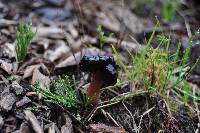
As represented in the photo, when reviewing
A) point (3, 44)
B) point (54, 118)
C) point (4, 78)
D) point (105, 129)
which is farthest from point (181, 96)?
point (3, 44)

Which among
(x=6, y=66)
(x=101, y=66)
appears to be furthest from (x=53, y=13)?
(x=101, y=66)

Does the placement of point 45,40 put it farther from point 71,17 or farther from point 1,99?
point 1,99

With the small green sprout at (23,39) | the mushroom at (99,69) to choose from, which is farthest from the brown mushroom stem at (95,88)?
the small green sprout at (23,39)

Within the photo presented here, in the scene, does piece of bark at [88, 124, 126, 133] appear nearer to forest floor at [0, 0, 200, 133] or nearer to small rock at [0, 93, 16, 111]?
forest floor at [0, 0, 200, 133]

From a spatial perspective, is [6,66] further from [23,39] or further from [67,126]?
[67,126]

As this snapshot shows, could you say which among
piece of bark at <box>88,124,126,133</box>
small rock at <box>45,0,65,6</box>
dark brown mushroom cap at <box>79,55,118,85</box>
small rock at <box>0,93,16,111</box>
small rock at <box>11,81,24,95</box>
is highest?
small rock at <box>45,0,65,6</box>

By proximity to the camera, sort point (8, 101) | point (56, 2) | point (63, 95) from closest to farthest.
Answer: point (8, 101) < point (63, 95) < point (56, 2)

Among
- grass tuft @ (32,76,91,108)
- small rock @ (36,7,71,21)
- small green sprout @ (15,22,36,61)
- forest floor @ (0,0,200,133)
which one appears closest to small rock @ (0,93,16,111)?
forest floor @ (0,0,200,133)
